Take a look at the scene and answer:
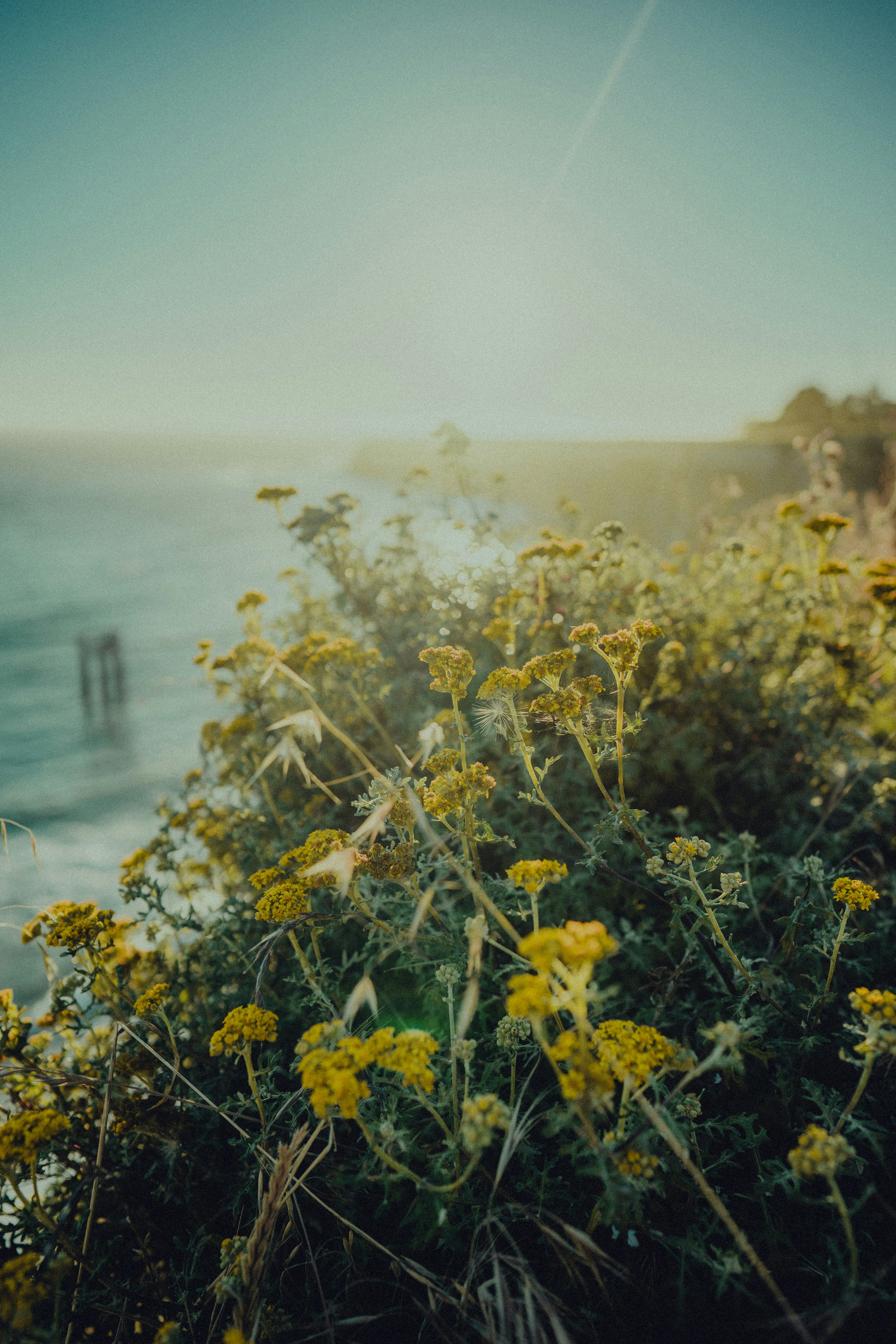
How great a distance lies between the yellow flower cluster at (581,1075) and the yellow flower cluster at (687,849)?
25.4 inches

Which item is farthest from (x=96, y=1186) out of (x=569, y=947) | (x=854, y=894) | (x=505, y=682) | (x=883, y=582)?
(x=883, y=582)

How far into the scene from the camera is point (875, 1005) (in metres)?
1.41

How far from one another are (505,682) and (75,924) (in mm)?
1647

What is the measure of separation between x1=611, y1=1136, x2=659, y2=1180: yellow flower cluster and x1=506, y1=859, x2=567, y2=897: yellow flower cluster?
56 cm

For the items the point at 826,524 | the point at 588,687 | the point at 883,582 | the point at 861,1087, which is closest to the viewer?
the point at 861,1087

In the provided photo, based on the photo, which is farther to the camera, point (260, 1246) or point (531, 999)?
point (260, 1246)

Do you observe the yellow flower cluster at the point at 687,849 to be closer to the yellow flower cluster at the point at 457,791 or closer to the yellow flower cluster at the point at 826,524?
the yellow flower cluster at the point at 457,791

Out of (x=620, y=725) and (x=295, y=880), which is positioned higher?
(x=620, y=725)

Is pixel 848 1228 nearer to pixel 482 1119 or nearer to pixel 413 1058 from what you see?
pixel 482 1119

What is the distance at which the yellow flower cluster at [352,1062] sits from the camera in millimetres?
1242

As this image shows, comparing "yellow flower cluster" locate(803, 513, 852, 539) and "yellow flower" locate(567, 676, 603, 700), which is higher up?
"yellow flower cluster" locate(803, 513, 852, 539)

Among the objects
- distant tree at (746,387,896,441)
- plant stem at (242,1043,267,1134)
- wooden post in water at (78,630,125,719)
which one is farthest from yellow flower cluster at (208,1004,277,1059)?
wooden post in water at (78,630,125,719)

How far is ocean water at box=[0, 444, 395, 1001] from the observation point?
8.07 meters

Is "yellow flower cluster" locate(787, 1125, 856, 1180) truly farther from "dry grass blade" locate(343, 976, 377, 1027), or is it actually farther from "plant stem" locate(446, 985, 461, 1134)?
"dry grass blade" locate(343, 976, 377, 1027)
